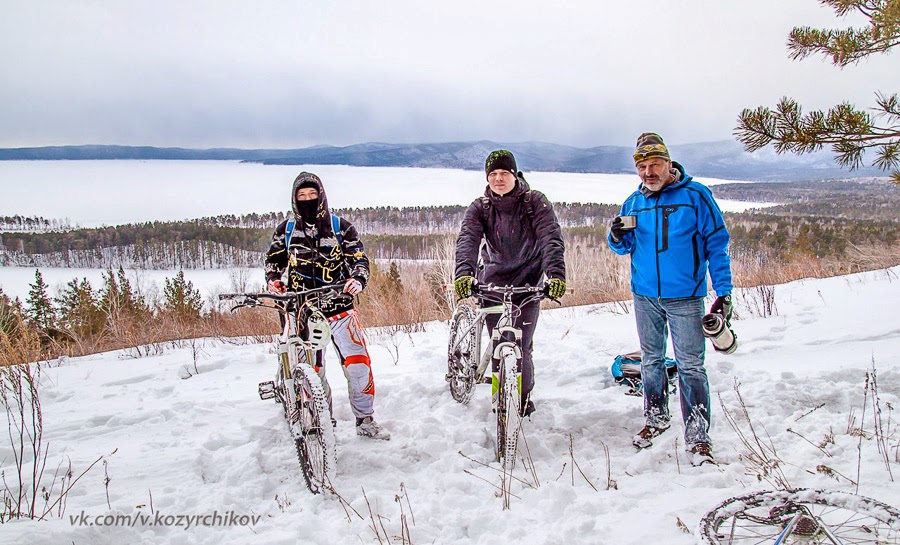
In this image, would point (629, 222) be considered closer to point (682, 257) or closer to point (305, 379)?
point (682, 257)

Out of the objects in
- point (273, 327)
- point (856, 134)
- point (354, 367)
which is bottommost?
point (273, 327)

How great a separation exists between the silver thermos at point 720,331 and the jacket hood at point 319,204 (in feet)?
9.19

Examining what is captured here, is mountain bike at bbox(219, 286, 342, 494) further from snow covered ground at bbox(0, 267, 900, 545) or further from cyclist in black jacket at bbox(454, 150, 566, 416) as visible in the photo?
cyclist in black jacket at bbox(454, 150, 566, 416)

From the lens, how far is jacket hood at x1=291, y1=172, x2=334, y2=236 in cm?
380

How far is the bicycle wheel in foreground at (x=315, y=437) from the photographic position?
129 inches

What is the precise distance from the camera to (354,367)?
13.1ft

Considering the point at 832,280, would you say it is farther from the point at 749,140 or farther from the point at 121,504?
the point at 121,504

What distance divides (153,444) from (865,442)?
504cm

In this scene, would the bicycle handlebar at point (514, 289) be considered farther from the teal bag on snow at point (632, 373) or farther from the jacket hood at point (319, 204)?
the teal bag on snow at point (632, 373)

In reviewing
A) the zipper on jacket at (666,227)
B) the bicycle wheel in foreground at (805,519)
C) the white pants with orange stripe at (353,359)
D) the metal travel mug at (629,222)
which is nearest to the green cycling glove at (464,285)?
the white pants with orange stripe at (353,359)

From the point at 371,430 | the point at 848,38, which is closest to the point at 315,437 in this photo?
the point at 371,430

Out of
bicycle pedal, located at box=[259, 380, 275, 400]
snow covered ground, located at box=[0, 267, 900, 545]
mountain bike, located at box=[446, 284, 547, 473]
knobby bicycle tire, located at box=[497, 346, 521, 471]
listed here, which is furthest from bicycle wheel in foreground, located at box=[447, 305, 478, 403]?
bicycle pedal, located at box=[259, 380, 275, 400]

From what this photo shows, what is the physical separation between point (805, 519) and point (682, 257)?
169 centimetres

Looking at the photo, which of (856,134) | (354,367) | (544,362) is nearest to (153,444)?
(354,367)
